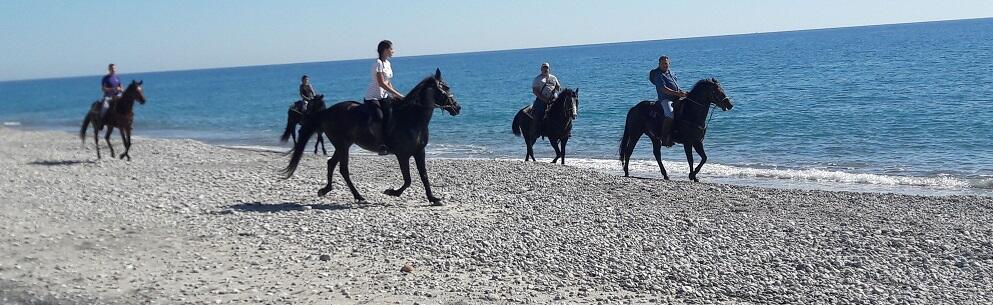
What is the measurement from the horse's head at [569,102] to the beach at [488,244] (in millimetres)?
3118

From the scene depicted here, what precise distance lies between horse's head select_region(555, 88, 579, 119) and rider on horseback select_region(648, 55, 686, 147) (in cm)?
216

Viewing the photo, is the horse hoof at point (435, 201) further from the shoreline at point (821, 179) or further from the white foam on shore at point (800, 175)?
the white foam on shore at point (800, 175)

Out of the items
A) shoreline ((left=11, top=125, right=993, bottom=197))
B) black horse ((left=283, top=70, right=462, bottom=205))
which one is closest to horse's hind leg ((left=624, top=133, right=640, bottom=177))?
shoreline ((left=11, top=125, right=993, bottom=197))

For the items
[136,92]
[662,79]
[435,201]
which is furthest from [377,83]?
[136,92]

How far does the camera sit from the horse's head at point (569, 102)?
1933 centimetres

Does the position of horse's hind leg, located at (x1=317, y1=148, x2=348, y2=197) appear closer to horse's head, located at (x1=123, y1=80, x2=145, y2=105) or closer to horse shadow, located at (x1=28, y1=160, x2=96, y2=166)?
horse's head, located at (x1=123, y1=80, x2=145, y2=105)

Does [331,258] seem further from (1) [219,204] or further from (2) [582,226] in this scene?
(1) [219,204]

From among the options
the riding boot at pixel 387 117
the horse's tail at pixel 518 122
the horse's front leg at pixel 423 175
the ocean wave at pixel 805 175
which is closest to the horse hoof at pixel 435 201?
the horse's front leg at pixel 423 175

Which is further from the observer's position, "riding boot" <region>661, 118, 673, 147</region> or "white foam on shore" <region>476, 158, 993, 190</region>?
"white foam on shore" <region>476, 158, 993, 190</region>

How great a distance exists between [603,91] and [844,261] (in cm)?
5301

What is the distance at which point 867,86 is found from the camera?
51500 mm

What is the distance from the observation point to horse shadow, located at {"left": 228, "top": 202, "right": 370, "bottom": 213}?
13.1 m

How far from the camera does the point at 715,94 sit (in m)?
16.6

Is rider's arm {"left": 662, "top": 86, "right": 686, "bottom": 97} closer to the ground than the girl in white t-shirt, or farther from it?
closer to the ground
